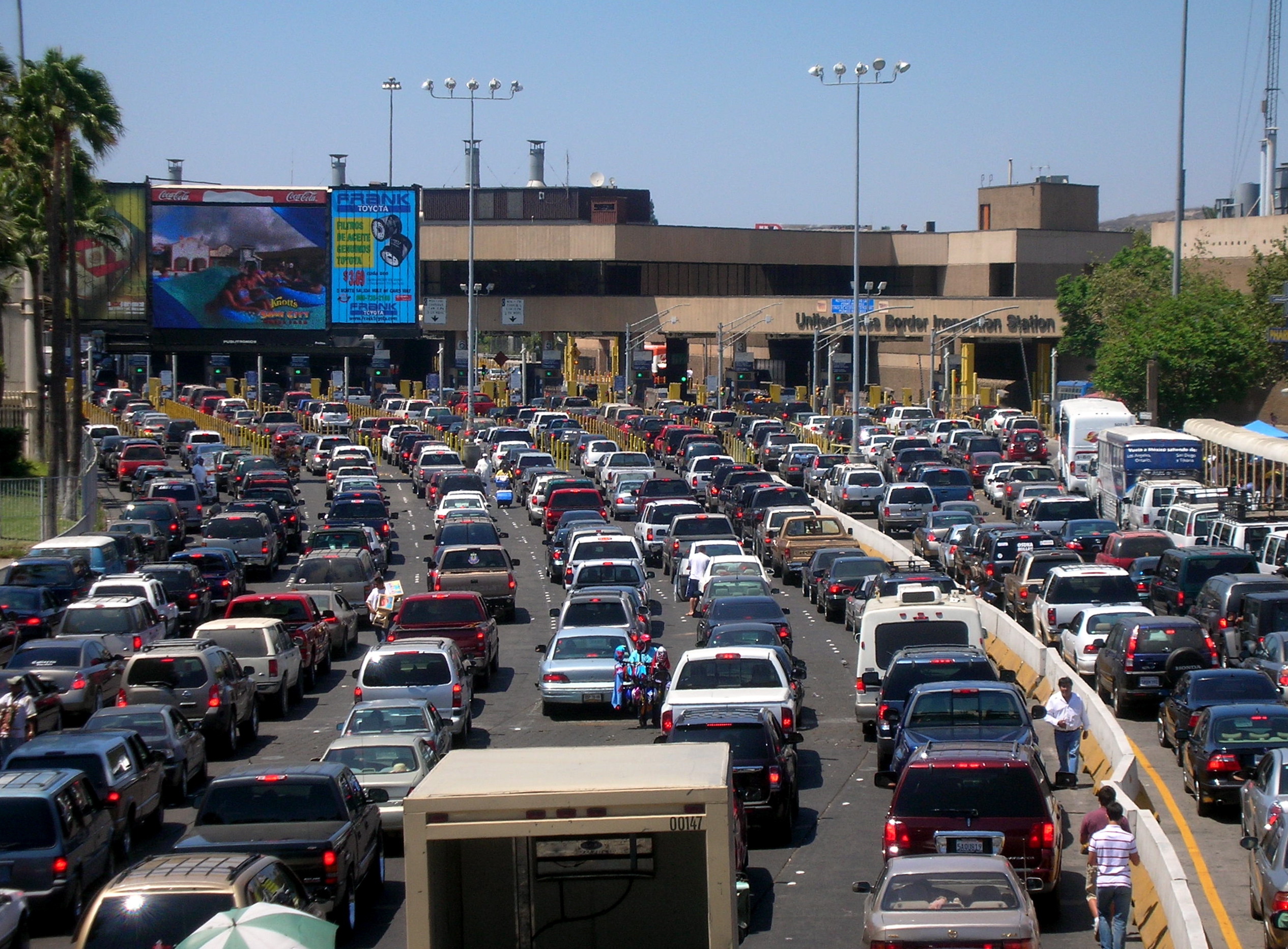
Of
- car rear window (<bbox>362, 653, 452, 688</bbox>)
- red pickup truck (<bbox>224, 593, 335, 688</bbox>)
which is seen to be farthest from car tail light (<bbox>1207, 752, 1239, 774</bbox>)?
red pickup truck (<bbox>224, 593, 335, 688</bbox>)

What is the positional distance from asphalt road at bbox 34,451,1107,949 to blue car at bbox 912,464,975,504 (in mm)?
9585

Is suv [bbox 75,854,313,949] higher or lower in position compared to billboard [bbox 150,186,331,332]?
lower

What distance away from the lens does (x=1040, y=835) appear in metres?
13.8

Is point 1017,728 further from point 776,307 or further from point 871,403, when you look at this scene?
point 776,307

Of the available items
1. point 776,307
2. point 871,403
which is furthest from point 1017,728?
point 776,307

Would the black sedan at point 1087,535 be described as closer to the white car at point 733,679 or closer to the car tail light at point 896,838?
the white car at point 733,679

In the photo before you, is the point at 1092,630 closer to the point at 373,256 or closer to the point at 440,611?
the point at 440,611

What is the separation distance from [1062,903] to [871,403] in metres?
81.9

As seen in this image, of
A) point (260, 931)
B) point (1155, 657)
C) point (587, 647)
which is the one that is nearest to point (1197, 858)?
point (1155, 657)

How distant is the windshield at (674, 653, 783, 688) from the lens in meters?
20.9

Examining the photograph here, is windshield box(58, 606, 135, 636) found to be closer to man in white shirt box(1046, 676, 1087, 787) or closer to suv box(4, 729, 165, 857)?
suv box(4, 729, 165, 857)

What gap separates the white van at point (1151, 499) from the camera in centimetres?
3856

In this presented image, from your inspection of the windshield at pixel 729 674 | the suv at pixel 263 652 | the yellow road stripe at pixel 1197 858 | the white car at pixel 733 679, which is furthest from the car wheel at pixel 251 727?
the yellow road stripe at pixel 1197 858

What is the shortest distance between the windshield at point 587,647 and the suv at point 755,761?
7250 mm
